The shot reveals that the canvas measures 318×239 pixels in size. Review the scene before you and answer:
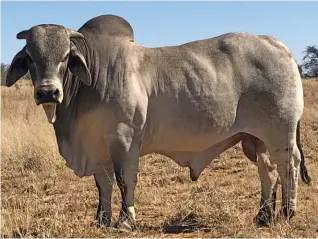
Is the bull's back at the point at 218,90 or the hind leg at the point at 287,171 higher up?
the bull's back at the point at 218,90

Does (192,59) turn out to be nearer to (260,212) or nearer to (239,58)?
(239,58)

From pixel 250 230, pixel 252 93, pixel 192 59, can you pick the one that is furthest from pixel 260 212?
pixel 192 59

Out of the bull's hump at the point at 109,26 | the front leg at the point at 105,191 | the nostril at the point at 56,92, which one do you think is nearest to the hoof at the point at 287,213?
the front leg at the point at 105,191

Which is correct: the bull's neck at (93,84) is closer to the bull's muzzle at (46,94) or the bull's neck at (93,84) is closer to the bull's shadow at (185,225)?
the bull's muzzle at (46,94)

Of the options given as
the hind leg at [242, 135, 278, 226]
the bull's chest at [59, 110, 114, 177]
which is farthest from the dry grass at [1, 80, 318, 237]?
the bull's chest at [59, 110, 114, 177]

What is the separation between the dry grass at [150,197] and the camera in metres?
5.95

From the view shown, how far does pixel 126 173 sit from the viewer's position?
5.91m

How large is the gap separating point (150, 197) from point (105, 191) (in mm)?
1584

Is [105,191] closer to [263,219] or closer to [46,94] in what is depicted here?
[46,94]

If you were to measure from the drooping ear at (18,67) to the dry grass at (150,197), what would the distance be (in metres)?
1.41

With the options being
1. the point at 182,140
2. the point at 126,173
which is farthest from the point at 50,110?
the point at 182,140

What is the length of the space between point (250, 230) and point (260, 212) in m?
0.59

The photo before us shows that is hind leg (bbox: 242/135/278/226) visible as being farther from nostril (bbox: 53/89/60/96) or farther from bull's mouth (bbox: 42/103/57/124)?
nostril (bbox: 53/89/60/96)

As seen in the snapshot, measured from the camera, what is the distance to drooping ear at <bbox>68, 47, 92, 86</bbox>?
5.77 metres
